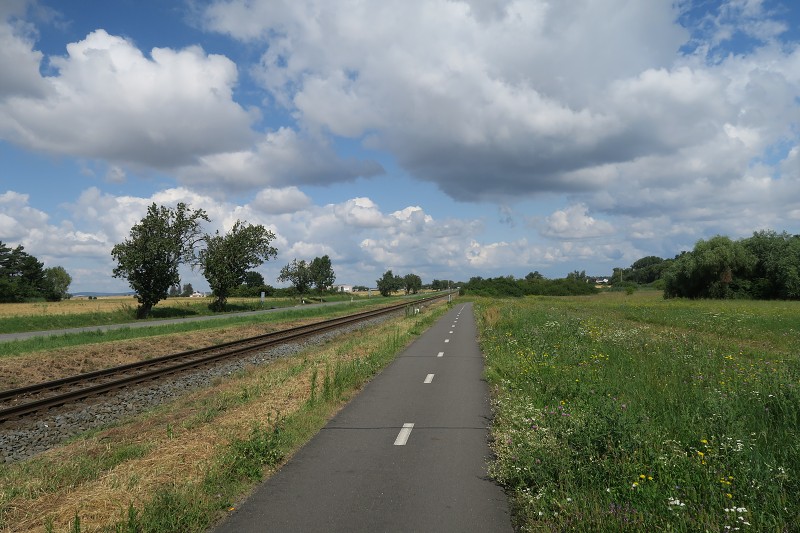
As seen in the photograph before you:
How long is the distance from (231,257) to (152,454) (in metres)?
62.0

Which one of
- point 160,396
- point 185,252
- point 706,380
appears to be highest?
point 185,252

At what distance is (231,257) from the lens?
66562mm

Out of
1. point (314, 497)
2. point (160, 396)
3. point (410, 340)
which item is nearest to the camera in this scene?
point (314, 497)

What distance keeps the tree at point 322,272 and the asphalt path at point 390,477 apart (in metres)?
101

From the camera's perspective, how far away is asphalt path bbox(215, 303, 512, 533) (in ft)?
16.2

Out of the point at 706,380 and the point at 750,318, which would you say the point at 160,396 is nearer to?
the point at 706,380

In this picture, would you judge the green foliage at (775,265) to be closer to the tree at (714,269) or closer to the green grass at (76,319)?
the tree at (714,269)

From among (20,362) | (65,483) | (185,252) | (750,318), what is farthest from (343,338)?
(185,252)

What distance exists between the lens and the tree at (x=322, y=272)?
374 ft

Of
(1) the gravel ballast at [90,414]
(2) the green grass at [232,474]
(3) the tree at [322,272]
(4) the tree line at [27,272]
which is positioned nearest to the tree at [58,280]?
(4) the tree line at [27,272]

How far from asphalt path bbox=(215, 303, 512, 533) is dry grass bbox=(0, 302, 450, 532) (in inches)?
44.2

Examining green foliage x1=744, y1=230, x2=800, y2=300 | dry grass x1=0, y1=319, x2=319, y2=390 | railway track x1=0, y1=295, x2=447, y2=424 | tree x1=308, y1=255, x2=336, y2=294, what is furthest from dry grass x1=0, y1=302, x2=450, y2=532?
tree x1=308, y1=255, x2=336, y2=294

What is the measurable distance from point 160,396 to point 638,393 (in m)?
11.7

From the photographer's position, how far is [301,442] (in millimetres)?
7789
